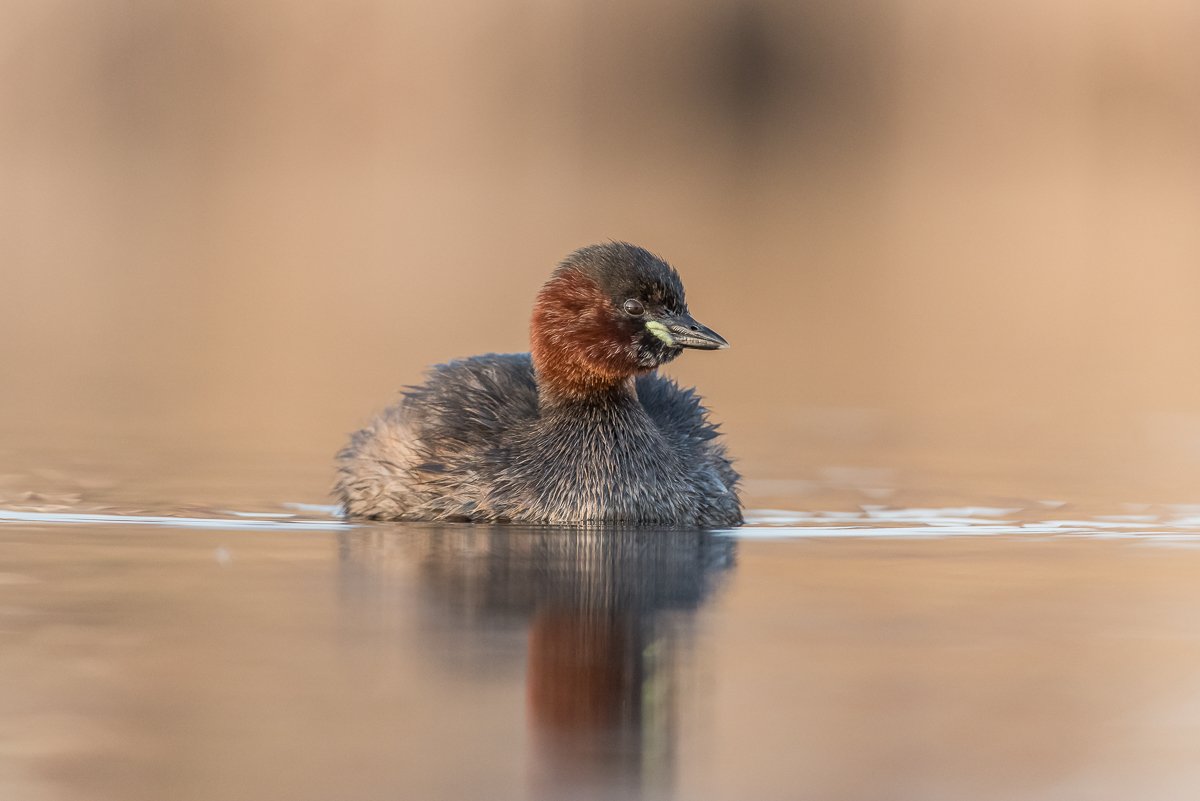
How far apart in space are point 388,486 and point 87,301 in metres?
12.3

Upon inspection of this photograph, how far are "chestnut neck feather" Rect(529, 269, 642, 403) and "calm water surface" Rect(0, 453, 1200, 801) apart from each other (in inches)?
35.9

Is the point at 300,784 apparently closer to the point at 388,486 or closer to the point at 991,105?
the point at 388,486

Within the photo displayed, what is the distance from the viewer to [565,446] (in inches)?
397

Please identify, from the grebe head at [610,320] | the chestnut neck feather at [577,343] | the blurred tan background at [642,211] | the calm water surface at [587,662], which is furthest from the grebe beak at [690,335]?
the blurred tan background at [642,211]

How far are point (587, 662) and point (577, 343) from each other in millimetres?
3776

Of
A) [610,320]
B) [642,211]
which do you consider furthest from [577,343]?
[642,211]

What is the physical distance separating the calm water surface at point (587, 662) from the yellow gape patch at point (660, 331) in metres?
0.95

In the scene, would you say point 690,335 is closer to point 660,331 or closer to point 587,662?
point 660,331

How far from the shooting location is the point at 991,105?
68.1m

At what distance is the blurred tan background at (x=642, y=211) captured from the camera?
1503 cm

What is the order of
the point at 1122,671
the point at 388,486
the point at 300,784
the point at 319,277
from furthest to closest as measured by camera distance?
1. the point at 319,277
2. the point at 388,486
3. the point at 1122,671
4. the point at 300,784

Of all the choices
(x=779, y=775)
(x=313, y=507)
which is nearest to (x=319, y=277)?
(x=313, y=507)

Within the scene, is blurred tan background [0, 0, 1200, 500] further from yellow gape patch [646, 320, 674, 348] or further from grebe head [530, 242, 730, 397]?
yellow gape patch [646, 320, 674, 348]

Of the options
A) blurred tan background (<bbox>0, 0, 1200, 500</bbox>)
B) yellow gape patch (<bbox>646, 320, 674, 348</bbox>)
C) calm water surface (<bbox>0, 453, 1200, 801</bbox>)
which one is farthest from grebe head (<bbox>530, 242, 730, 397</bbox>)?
blurred tan background (<bbox>0, 0, 1200, 500</bbox>)
